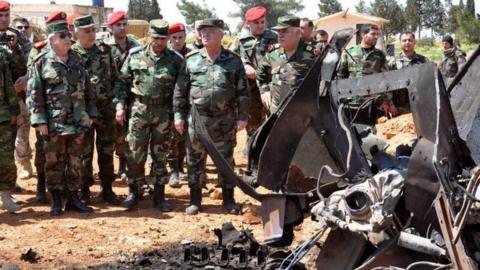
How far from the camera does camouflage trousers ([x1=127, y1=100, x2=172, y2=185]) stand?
795 centimetres

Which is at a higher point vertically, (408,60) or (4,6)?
(4,6)

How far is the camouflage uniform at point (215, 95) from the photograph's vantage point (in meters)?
7.68

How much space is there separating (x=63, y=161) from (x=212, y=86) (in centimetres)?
192

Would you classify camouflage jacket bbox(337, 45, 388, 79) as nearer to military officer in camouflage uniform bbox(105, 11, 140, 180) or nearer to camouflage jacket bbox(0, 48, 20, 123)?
military officer in camouflage uniform bbox(105, 11, 140, 180)

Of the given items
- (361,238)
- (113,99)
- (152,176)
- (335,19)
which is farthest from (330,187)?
(335,19)

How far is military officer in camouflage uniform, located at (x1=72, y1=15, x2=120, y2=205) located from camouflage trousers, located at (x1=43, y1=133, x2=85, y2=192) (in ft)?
1.16

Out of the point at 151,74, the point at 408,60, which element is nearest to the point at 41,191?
the point at 151,74

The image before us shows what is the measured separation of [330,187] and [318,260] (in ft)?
1.66

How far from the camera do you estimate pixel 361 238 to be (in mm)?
4223

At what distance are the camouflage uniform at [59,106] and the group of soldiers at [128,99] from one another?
0.01m

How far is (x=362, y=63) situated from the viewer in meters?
9.35

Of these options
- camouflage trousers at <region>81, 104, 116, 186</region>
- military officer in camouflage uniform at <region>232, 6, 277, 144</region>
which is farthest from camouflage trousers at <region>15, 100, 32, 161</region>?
military officer in camouflage uniform at <region>232, 6, 277, 144</region>

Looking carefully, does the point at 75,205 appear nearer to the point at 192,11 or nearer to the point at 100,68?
the point at 100,68

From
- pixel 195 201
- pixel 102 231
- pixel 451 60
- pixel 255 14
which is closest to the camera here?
pixel 102 231
